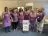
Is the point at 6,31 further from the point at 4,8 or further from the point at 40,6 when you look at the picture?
the point at 40,6

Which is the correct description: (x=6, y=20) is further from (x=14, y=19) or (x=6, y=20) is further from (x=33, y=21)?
(x=33, y=21)

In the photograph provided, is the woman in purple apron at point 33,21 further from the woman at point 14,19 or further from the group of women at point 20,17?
the woman at point 14,19

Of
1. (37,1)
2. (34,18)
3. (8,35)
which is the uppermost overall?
(37,1)

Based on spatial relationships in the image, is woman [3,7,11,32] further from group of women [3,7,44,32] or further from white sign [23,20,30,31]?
white sign [23,20,30,31]

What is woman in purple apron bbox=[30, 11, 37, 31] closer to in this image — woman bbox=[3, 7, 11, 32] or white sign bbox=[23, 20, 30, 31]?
white sign bbox=[23, 20, 30, 31]

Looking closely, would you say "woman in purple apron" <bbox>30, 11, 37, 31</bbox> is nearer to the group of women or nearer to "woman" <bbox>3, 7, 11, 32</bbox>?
the group of women

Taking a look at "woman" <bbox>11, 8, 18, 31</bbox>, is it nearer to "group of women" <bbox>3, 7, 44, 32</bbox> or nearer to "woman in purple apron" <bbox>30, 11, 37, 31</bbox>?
"group of women" <bbox>3, 7, 44, 32</bbox>

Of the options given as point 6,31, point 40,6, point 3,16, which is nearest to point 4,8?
point 3,16

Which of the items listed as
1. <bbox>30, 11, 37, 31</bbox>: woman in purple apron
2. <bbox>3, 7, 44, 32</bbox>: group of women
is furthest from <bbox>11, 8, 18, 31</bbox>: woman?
<bbox>30, 11, 37, 31</bbox>: woman in purple apron

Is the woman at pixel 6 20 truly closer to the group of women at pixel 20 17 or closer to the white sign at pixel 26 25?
the group of women at pixel 20 17

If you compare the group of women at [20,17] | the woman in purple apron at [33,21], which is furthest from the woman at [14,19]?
the woman in purple apron at [33,21]

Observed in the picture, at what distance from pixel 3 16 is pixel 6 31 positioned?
12cm

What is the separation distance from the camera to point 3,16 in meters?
1.07

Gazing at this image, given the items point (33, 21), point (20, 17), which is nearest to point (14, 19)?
point (20, 17)
